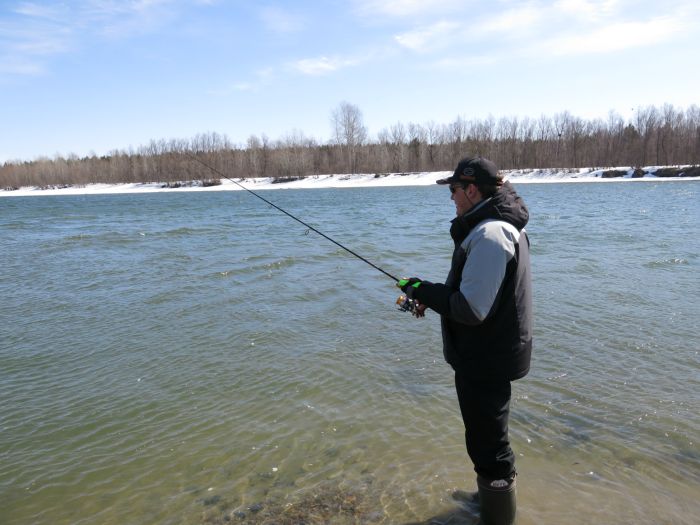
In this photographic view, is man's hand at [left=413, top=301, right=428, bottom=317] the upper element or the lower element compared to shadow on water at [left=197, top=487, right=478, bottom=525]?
upper

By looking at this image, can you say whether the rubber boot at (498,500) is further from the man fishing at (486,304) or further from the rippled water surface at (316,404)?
the rippled water surface at (316,404)

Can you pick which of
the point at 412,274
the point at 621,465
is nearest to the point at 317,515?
the point at 621,465

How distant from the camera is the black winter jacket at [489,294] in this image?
274cm

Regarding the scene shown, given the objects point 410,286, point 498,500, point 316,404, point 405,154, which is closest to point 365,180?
point 405,154

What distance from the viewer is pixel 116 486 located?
13.8 ft

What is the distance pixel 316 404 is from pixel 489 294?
320 cm

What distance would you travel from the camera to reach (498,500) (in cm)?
322


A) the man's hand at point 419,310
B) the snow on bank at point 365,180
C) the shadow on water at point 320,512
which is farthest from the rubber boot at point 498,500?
the snow on bank at point 365,180

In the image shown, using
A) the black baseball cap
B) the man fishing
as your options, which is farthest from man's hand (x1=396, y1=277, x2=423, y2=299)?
the black baseball cap

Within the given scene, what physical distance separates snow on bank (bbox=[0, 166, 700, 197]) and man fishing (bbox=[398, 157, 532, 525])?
223ft

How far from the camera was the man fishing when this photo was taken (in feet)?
9.03

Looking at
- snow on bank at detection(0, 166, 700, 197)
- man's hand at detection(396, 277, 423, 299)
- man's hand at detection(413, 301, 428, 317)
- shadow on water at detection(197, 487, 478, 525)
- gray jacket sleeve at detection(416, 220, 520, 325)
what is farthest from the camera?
snow on bank at detection(0, 166, 700, 197)

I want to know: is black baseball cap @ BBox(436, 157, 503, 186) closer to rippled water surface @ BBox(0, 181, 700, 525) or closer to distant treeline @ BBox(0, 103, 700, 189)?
rippled water surface @ BBox(0, 181, 700, 525)

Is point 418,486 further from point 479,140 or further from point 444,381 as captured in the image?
point 479,140
